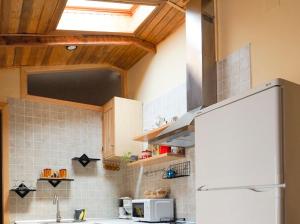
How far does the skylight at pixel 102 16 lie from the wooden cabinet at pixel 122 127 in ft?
3.35

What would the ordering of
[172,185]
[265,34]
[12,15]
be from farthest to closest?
[172,185] < [12,15] < [265,34]

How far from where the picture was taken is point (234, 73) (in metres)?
3.86

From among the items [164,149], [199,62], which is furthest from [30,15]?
[164,149]

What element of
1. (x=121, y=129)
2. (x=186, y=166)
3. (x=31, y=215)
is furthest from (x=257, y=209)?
(x=31, y=215)

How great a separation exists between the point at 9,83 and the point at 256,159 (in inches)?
153

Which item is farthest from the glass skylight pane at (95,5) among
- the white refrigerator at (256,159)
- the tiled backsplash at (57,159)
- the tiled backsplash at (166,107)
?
the white refrigerator at (256,159)

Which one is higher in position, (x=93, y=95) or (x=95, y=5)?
(x=95, y=5)

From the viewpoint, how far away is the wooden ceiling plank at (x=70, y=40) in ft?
15.0

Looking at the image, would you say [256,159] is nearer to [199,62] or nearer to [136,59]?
[199,62]

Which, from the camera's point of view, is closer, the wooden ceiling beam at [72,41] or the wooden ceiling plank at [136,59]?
the wooden ceiling beam at [72,41]

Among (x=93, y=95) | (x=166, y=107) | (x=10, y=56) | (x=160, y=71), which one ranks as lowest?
(x=166, y=107)

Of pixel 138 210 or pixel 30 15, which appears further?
pixel 138 210

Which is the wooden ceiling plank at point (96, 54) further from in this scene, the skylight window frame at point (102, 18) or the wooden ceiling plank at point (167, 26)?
the wooden ceiling plank at point (167, 26)

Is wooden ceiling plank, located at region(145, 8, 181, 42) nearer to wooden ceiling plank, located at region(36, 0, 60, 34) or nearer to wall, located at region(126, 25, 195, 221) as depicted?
wall, located at region(126, 25, 195, 221)
